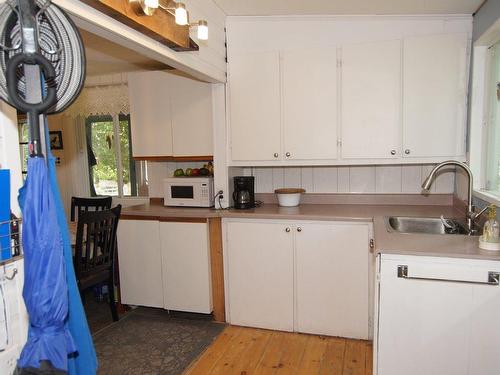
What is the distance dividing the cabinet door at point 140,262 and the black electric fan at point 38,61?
194cm

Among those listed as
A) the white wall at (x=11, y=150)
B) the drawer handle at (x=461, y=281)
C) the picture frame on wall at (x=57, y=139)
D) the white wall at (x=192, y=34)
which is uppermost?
the white wall at (x=192, y=34)

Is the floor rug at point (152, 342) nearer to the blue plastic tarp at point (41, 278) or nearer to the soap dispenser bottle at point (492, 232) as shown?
the blue plastic tarp at point (41, 278)

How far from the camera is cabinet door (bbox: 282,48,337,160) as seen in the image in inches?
109

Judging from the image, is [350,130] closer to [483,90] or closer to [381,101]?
[381,101]

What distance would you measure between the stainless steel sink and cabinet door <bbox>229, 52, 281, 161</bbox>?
3.20ft

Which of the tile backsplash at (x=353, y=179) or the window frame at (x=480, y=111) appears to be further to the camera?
the tile backsplash at (x=353, y=179)

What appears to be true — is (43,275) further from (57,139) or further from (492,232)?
(57,139)

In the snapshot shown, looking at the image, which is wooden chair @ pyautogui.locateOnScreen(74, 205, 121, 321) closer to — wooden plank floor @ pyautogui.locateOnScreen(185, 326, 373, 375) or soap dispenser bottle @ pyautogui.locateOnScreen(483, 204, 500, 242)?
wooden plank floor @ pyautogui.locateOnScreen(185, 326, 373, 375)

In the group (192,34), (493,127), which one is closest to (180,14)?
(192,34)

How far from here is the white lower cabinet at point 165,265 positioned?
9.49 ft

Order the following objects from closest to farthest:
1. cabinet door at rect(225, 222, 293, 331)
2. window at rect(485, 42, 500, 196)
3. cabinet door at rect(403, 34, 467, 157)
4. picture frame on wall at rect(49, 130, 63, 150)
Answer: window at rect(485, 42, 500, 196) → cabinet door at rect(403, 34, 467, 157) → cabinet door at rect(225, 222, 293, 331) → picture frame on wall at rect(49, 130, 63, 150)

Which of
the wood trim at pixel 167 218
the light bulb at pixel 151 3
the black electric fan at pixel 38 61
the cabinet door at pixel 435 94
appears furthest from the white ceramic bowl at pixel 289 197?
the black electric fan at pixel 38 61

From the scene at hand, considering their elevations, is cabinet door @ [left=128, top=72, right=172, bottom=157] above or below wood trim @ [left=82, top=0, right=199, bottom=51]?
below

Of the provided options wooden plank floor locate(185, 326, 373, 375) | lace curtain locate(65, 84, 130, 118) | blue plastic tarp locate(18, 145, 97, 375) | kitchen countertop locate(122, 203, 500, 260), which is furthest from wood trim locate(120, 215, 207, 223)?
blue plastic tarp locate(18, 145, 97, 375)
